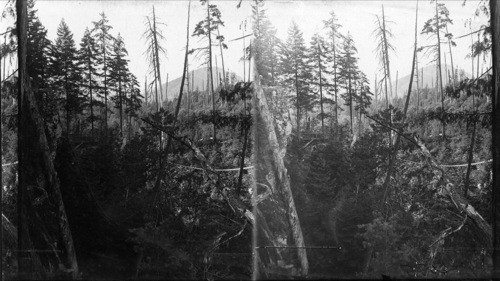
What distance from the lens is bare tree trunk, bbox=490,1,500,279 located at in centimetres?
375

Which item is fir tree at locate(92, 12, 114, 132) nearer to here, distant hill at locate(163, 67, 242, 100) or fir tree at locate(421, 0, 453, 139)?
distant hill at locate(163, 67, 242, 100)

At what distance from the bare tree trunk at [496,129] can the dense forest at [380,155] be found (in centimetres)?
A: 5

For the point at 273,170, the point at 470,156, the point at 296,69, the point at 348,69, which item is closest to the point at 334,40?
the point at 348,69

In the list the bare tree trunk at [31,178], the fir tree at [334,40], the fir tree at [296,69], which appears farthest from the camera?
the bare tree trunk at [31,178]

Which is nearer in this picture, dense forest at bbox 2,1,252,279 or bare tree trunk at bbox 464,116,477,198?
dense forest at bbox 2,1,252,279

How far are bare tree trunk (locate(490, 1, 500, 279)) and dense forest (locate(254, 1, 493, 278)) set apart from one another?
0.05m

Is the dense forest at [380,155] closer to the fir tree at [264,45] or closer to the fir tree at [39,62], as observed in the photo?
the fir tree at [264,45]

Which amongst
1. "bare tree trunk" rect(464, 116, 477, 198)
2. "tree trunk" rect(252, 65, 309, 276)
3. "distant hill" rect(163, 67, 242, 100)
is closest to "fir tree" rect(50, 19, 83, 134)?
"distant hill" rect(163, 67, 242, 100)

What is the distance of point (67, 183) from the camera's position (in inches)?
147

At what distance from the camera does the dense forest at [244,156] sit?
3.58 meters

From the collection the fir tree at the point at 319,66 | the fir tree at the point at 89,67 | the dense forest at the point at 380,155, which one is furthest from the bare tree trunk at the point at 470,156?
the fir tree at the point at 89,67

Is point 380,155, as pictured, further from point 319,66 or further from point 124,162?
point 124,162

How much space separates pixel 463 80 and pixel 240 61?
6.89 feet

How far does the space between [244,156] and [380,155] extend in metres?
1.25
